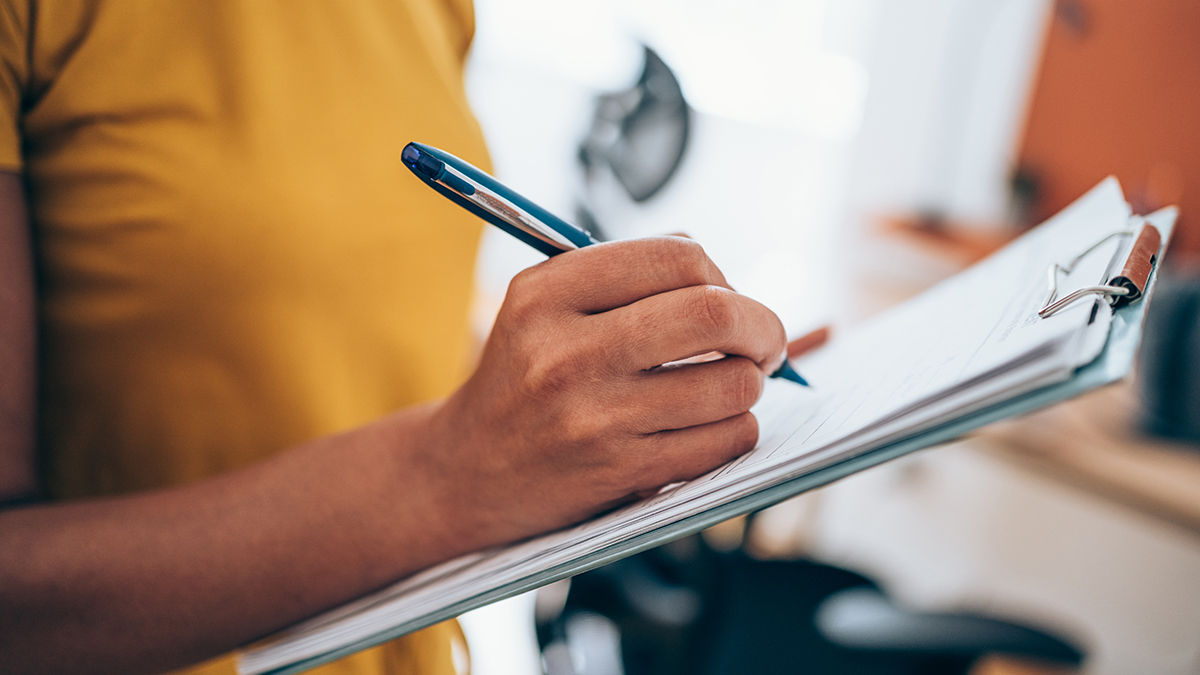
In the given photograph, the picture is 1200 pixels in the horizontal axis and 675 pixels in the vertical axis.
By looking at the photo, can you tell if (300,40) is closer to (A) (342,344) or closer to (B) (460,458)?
(A) (342,344)

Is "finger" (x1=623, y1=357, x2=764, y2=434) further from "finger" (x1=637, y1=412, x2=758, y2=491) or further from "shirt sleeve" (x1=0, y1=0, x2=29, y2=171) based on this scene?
"shirt sleeve" (x1=0, y1=0, x2=29, y2=171)

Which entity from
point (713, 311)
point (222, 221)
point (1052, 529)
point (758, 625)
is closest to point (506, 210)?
point (713, 311)

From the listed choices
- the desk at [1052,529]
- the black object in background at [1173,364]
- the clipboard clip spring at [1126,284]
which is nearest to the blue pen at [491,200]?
the clipboard clip spring at [1126,284]

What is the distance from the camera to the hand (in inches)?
11.6

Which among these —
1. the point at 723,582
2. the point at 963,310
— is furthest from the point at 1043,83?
the point at 963,310

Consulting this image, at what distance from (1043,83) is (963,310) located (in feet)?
6.27

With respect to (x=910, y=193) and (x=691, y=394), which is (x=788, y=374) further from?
(x=910, y=193)

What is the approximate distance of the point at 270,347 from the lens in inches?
18.2

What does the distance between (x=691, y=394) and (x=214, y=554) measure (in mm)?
286

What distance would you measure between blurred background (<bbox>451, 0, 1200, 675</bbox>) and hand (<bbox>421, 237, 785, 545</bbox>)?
31.2 inches

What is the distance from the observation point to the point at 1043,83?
1.83 m

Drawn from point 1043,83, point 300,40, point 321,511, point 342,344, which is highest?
point 1043,83

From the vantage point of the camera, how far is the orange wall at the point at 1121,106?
1562 millimetres

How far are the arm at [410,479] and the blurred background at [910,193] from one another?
72 cm
